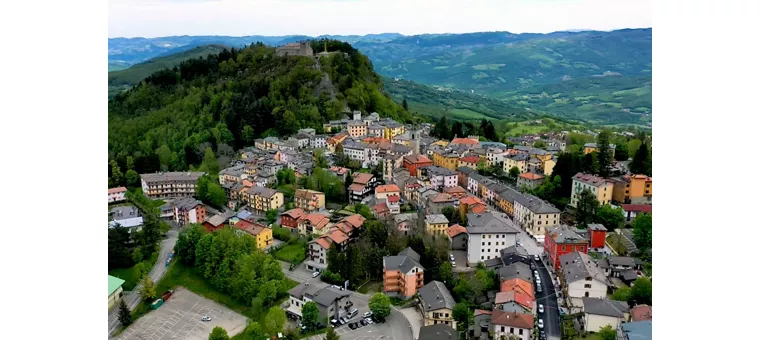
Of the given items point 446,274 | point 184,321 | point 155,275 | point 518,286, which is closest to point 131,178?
point 155,275

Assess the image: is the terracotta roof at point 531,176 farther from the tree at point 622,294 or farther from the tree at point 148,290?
the tree at point 148,290

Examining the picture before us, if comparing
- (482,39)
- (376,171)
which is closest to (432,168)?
(376,171)

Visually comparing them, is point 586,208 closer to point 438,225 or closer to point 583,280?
point 438,225

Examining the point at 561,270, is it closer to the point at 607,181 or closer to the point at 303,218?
the point at 607,181

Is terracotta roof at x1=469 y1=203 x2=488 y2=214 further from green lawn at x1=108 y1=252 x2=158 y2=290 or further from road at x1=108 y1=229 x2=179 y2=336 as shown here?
green lawn at x1=108 y1=252 x2=158 y2=290

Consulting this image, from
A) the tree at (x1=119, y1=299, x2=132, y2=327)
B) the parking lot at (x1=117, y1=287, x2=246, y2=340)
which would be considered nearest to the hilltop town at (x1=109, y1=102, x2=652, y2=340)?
the parking lot at (x1=117, y1=287, x2=246, y2=340)

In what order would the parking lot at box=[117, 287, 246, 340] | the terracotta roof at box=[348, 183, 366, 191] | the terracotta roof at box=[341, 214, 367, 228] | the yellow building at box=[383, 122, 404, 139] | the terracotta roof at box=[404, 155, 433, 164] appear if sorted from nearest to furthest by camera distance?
the parking lot at box=[117, 287, 246, 340], the terracotta roof at box=[341, 214, 367, 228], the terracotta roof at box=[348, 183, 366, 191], the terracotta roof at box=[404, 155, 433, 164], the yellow building at box=[383, 122, 404, 139]

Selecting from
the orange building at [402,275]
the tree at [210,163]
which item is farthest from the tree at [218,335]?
the tree at [210,163]
